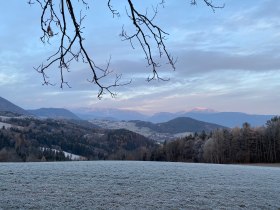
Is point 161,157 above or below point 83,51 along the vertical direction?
below

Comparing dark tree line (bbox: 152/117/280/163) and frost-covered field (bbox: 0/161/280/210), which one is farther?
dark tree line (bbox: 152/117/280/163)

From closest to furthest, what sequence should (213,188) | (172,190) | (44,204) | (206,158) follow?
(44,204) < (172,190) < (213,188) < (206,158)

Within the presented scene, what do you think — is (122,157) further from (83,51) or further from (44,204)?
(83,51)

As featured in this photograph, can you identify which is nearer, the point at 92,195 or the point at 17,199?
the point at 17,199

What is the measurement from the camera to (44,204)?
18.4 metres

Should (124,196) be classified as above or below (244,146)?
above

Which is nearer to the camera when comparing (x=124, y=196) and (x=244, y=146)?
(x=124, y=196)

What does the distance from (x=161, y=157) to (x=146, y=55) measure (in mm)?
140798

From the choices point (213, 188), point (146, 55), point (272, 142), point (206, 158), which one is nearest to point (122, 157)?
point (206, 158)

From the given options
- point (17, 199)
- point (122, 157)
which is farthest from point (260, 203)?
point (122, 157)

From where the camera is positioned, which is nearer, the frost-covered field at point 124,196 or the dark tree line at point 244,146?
the frost-covered field at point 124,196

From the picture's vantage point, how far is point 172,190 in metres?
24.9

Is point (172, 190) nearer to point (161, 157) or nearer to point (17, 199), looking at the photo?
point (17, 199)

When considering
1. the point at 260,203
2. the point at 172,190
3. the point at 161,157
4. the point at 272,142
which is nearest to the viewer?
the point at 260,203
